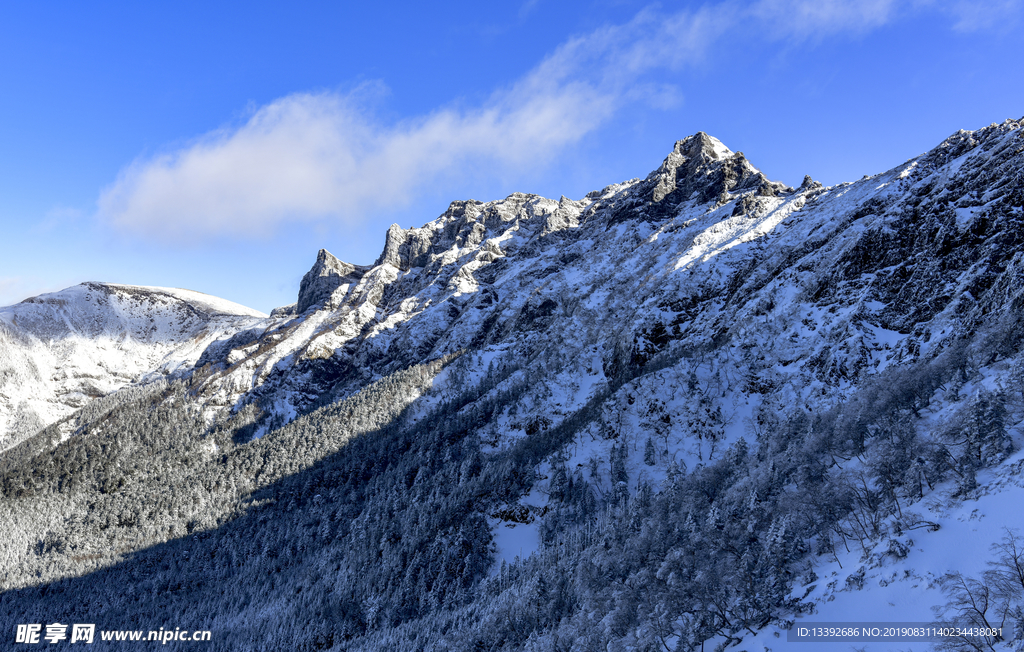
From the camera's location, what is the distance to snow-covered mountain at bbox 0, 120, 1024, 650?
4869 centimetres

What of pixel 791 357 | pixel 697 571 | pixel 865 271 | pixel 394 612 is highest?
pixel 865 271

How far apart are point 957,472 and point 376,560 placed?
313 ft

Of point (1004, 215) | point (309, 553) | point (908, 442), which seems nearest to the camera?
point (908, 442)

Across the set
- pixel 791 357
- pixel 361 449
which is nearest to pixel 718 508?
pixel 791 357

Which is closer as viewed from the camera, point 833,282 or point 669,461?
point 669,461

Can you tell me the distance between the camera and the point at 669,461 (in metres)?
104

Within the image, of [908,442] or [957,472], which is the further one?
[908,442]

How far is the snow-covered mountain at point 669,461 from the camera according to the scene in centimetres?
4869

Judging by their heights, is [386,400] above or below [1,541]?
above

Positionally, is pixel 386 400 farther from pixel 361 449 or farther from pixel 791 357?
pixel 791 357

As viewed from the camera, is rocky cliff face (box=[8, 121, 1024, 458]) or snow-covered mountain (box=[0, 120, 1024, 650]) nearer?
snow-covered mountain (box=[0, 120, 1024, 650])

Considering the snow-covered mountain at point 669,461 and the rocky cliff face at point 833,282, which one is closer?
the snow-covered mountain at point 669,461

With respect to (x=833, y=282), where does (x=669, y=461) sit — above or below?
below

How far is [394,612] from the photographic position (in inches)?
3716
